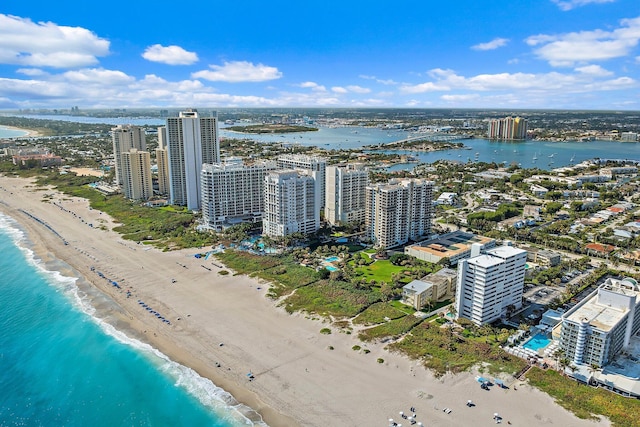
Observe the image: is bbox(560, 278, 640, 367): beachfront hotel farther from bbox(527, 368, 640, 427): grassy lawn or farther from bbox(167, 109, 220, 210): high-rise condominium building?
bbox(167, 109, 220, 210): high-rise condominium building

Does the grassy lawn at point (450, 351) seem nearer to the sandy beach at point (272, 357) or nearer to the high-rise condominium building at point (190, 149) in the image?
the sandy beach at point (272, 357)

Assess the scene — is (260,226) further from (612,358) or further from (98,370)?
(612,358)

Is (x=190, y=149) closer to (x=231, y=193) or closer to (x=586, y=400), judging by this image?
(x=231, y=193)

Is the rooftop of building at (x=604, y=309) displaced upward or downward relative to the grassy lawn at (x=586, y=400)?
upward

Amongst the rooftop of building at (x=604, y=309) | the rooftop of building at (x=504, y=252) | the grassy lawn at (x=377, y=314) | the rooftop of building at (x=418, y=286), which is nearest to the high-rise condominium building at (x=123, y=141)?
the grassy lawn at (x=377, y=314)

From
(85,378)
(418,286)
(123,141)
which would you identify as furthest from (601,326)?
(123,141)

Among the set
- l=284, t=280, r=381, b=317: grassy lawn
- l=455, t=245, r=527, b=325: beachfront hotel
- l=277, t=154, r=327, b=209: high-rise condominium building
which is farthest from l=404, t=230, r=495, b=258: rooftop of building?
l=277, t=154, r=327, b=209: high-rise condominium building

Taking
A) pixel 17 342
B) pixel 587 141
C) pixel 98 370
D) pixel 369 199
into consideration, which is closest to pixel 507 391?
pixel 98 370

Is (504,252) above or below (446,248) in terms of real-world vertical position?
above
